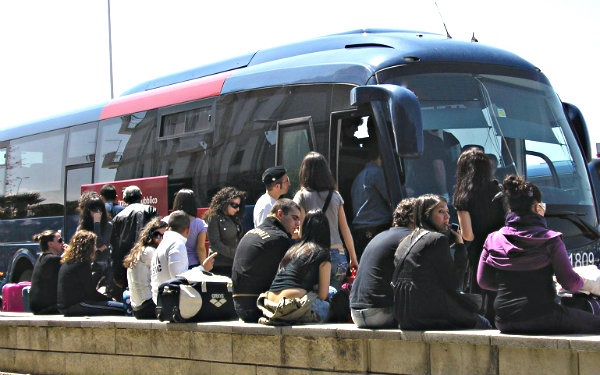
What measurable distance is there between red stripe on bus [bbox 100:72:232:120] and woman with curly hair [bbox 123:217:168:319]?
334cm

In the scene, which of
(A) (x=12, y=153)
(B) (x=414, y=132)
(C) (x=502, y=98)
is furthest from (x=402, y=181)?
(A) (x=12, y=153)

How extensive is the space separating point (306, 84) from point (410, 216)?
14.3 ft

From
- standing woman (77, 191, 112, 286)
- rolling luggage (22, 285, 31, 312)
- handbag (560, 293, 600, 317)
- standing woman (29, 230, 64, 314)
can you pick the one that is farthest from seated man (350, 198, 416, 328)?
rolling luggage (22, 285, 31, 312)

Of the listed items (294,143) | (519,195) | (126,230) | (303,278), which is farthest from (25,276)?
(519,195)

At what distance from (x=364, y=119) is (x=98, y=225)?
164 inches

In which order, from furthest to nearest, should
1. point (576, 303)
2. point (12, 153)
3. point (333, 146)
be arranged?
1. point (12, 153)
2. point (333, 146)
3. point (576, 303)

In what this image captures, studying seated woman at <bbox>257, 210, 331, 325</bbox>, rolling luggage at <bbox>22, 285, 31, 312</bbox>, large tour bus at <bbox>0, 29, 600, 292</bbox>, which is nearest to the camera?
seated woman at <bbox>257, 210, 331, 325</bbox>

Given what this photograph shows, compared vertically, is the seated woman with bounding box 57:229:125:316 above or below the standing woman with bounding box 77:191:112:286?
below

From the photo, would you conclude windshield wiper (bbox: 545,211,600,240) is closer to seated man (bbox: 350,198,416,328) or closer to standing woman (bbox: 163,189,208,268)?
seated man (bbox: 350,198,416,328)

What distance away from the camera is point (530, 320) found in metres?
7.12

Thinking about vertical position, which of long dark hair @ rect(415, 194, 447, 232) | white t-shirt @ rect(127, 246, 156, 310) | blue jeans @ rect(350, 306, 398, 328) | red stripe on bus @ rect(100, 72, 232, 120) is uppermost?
red stripe on bus @ rect(100, 72, 232, 120)

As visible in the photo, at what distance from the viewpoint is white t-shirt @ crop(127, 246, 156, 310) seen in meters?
10.8

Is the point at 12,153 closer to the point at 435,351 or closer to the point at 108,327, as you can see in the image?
the point at 108,327

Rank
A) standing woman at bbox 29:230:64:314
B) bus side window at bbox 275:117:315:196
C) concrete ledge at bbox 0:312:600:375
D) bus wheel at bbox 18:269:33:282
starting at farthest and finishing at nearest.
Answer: bus wheel at bbox 18:269:33:282 → standing woman at bbox 29:230:64:314 → bus side window at bbox 275:117:315:196 → concrete ledge at bbox 0:312:600:375
